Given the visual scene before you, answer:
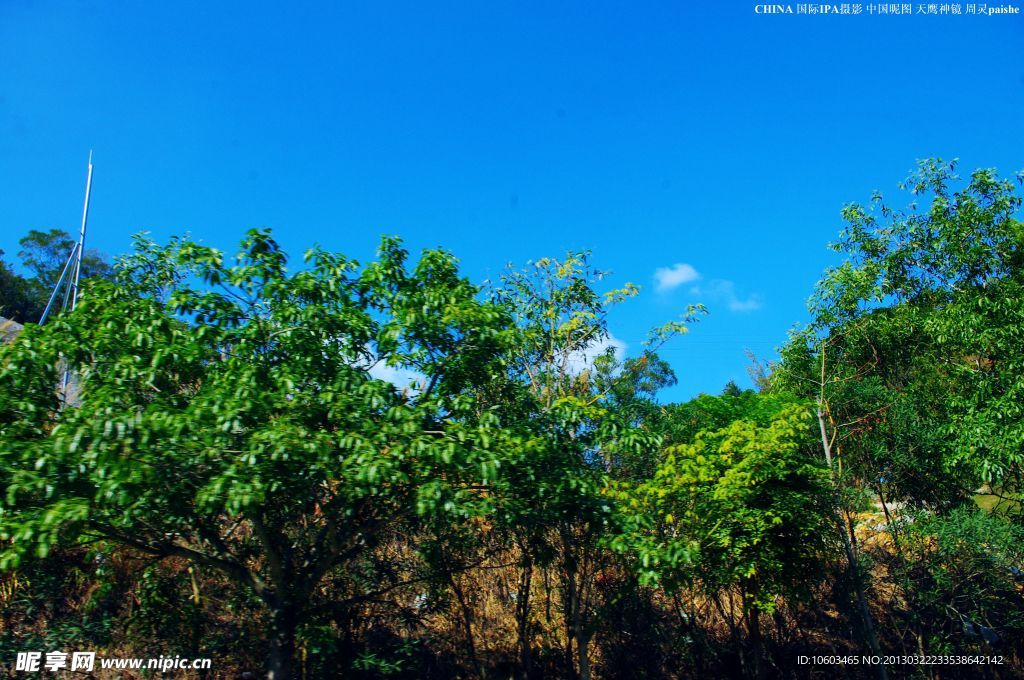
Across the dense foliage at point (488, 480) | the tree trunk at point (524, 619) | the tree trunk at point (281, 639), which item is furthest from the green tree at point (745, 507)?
the tree trunk at point (281, 639)

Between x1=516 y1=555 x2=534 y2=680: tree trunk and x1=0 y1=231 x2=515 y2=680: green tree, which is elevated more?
x1=0 y1=231 x2=515 y2=680: green tree

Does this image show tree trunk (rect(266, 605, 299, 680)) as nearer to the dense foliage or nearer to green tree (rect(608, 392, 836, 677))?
the dense foliage

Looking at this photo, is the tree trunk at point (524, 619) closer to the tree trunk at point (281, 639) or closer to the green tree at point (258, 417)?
the green tree at point (258, 417)

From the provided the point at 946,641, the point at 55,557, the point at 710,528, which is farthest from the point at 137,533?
the point at 946,641

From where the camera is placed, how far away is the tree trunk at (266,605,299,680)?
A: 5977 millimetres

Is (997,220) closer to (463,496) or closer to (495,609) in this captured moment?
(495,609)

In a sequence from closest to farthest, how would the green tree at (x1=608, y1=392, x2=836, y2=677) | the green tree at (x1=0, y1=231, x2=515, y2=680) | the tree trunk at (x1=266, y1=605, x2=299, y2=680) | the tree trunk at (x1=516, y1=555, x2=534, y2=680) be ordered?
the green tree at (x1=0, y1=231, x2=515, y2=680), the tree trunk at (x1=266, y1=605, x2=299, y2=680), the green tree at (x1=608, y1=392, x2=836, y2=677), the tree trunk at (x1=516, y1=555, x2=534, y2=680)

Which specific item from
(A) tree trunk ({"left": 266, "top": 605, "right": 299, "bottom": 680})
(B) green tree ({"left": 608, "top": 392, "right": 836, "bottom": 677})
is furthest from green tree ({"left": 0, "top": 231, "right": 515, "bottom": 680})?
(B) green tree ({"left": 608, "top": 392, "right": 836, "bottom": 677})

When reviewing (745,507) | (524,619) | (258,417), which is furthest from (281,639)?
(745,507)

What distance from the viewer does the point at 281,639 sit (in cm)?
599

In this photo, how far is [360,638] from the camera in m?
8.32

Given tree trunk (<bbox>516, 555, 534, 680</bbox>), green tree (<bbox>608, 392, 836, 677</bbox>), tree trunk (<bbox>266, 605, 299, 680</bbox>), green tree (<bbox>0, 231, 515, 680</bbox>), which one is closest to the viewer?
green tree (<bbox>0, 231, 515, 680</bbox>)

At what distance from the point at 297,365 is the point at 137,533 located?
2117mm

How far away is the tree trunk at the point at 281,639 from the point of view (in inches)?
235
